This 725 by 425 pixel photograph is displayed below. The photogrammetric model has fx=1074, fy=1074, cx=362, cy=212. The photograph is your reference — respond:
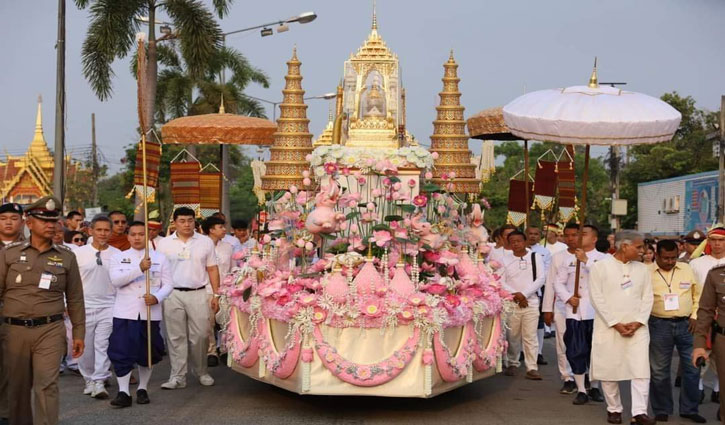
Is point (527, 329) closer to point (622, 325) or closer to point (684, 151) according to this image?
point (622, 325)

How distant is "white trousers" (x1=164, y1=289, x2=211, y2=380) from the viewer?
40.3 ft

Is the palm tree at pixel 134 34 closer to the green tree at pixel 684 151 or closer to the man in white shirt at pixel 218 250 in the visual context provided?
the man in white shirt at pixel 218 250

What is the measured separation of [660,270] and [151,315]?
5328 mm

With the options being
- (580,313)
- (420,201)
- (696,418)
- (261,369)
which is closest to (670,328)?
(696,418)

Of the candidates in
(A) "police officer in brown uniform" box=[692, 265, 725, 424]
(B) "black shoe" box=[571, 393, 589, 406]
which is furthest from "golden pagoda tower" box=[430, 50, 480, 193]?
(A) "police officer in brown uniform" box=[692, 265, 725, 424]

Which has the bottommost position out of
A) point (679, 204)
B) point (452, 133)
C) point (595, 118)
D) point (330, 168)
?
point (679, 204)

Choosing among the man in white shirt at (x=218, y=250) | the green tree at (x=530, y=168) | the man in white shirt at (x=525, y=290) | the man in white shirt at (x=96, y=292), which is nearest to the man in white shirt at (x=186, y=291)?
the man in white shirt at (x=96, y=292)

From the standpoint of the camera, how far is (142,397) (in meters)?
11.2

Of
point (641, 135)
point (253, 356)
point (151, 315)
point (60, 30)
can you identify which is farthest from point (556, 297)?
point (60, 30)

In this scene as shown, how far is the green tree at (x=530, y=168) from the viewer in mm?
68938

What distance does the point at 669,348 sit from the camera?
10727 mm

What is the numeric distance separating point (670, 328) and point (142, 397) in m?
5.45

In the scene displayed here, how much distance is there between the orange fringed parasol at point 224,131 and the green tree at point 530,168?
45153 mm

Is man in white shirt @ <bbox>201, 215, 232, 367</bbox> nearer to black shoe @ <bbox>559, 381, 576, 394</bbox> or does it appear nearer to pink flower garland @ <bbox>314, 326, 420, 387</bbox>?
pink flower garland @ <bbox>314, 326, 420, 387</bbox>
